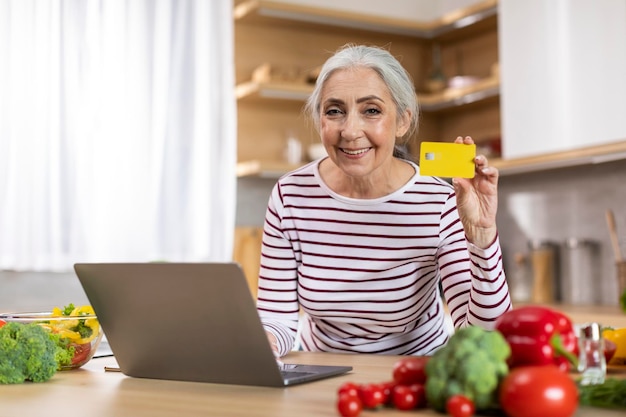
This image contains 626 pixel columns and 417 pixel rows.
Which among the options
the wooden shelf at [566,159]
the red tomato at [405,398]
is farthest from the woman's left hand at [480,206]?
the wooden shelf at [566,159]

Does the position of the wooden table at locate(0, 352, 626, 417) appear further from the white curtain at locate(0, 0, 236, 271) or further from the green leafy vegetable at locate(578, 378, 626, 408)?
the white curtain at locate(0, 0, 236, 271)

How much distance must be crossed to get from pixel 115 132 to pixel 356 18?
126cm

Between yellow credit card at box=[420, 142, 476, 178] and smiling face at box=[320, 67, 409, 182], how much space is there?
0.47 meters

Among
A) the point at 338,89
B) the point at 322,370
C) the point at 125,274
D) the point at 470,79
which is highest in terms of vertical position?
the point at 470,79

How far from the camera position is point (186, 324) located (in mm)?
1327

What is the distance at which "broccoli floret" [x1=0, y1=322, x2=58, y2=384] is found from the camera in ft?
4.50

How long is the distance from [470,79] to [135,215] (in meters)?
1.72

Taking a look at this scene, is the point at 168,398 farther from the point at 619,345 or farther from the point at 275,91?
the point at 275,91

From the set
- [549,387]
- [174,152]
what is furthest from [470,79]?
[549,387]

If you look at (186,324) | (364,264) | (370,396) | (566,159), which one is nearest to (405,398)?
(370,396)

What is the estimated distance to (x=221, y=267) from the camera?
1.22 meters

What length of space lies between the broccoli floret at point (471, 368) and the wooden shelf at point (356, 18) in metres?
3.17

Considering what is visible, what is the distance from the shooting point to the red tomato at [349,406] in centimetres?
99

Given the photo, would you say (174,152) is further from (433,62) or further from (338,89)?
(338,89)
